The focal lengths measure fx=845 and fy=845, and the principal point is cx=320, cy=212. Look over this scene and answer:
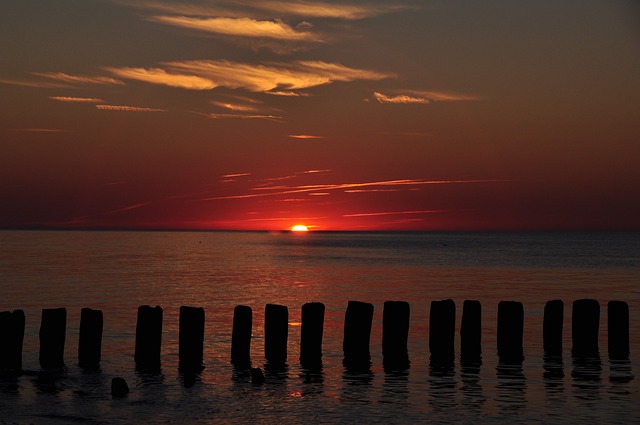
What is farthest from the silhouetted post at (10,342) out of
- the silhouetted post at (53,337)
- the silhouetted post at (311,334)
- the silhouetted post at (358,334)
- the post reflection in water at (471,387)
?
the post reflection in water at (471,387)

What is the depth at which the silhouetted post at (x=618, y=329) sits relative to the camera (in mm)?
21906

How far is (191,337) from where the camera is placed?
67.6 ft

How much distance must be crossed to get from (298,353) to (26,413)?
8487 mm

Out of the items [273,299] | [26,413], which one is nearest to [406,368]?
[26,413]

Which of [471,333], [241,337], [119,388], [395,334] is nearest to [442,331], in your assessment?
[471,333]

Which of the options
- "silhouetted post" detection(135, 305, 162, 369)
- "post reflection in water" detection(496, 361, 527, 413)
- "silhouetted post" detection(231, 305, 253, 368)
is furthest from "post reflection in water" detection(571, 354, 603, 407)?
"silhouetted post" detection(135, 305, 162, 369)

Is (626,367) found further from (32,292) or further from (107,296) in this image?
(32,292)

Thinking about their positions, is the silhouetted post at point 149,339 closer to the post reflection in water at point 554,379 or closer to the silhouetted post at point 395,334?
the silhouetted post at point 395,334

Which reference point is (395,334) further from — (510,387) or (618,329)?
(618,329)

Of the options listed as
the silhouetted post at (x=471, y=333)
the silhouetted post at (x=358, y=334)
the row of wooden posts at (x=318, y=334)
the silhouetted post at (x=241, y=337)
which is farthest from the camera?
the silhouetted post at (x=471, y=333)

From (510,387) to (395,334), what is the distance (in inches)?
142

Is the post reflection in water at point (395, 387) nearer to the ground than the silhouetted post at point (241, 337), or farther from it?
nearer to the ground

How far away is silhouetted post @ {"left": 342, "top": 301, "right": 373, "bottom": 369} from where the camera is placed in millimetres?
20984

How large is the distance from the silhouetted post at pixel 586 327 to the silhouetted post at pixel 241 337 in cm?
849
